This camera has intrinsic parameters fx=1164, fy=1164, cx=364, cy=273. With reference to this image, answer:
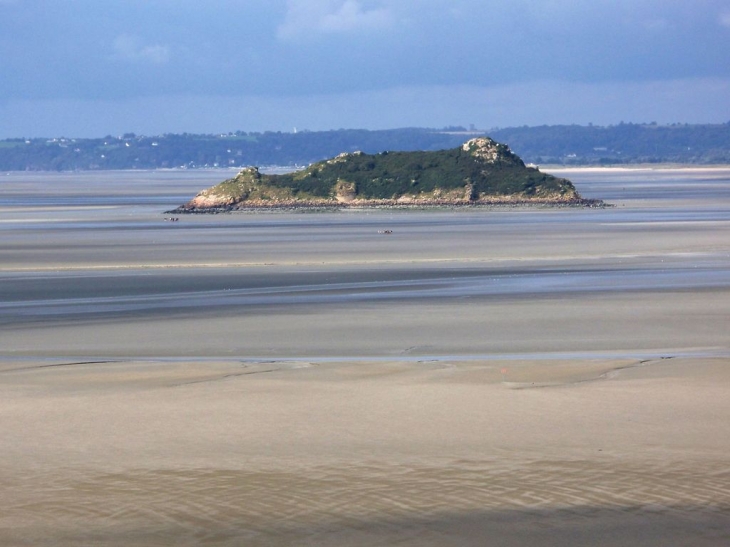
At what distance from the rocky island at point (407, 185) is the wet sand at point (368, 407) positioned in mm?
43410

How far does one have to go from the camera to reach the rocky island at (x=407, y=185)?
70.4 meters

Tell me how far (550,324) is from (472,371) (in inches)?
175

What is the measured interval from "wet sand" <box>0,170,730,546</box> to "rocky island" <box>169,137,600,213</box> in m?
43.4

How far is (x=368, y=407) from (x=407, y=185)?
203 feet

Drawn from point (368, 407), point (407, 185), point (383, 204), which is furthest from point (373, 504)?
point (407, 185)

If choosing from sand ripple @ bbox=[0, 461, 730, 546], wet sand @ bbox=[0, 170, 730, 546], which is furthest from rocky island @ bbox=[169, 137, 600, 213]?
sand ripple @ bbox=[0, 461, 730, 546]

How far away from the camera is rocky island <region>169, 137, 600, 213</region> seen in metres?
70.4

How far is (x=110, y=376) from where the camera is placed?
13.5 metres

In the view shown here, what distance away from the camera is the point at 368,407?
Answer: 38.0ft

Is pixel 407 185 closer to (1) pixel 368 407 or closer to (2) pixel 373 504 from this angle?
(1) pixel 368 407

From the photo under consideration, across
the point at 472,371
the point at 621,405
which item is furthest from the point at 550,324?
the point at 621,405

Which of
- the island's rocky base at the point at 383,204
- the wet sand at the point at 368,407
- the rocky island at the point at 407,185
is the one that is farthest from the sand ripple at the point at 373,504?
the rocky island at the point at 407,185

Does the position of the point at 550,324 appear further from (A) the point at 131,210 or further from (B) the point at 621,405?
(A) the point at 131,210

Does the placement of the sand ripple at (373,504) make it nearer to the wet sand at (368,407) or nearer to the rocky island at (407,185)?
the wet sand at (368,407)
